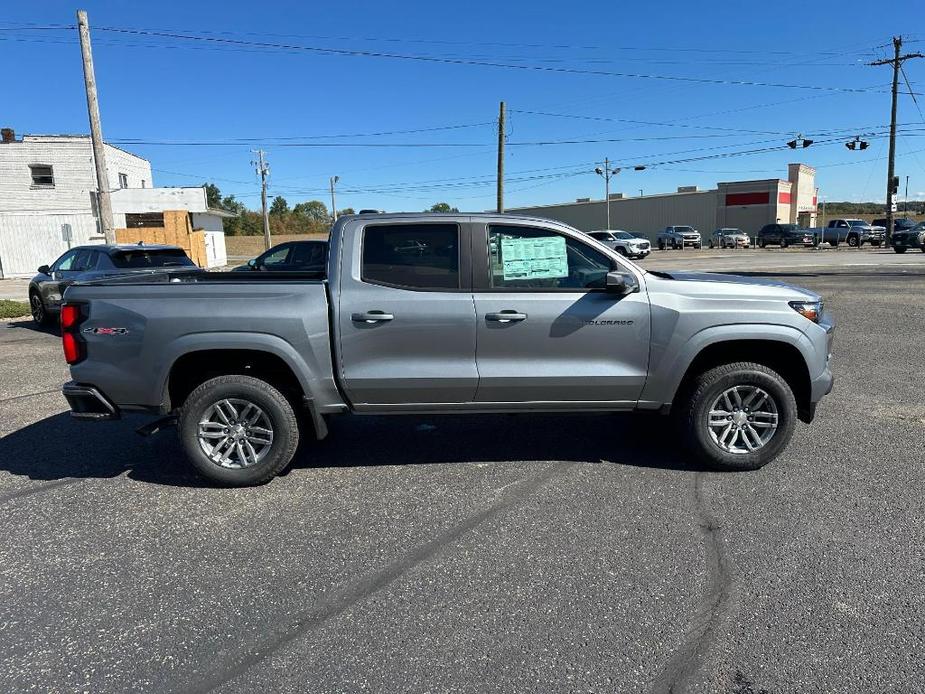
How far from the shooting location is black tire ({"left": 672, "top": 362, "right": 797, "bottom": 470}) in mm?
4562

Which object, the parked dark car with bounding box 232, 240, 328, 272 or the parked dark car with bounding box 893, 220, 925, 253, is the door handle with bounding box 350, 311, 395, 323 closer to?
the parked dark car with bounding box 232, 240, 328, 272

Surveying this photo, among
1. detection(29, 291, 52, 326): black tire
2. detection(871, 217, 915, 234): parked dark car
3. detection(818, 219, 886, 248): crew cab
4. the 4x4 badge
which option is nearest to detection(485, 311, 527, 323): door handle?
the 4x4 badge

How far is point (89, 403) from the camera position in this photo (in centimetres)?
442

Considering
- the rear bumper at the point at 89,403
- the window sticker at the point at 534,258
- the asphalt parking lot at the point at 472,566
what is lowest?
the asphalt parking lot at the point at 472,566

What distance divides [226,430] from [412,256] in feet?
5.67

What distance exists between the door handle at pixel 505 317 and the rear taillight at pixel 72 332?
2.70 m

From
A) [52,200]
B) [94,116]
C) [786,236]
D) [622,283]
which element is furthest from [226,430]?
[786,236]

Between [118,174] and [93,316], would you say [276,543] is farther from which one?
[118,174]

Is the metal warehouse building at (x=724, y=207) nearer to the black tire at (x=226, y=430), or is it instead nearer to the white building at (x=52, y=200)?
the white building at (x=52, y=200)

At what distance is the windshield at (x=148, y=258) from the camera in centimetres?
1138

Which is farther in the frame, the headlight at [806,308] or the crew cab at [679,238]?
the crew cab at [679,238]

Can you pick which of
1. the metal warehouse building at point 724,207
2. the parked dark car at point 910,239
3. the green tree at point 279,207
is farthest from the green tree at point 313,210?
the parked dark car at point 910,239

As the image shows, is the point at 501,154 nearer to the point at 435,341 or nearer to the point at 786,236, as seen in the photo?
the point at 786,236

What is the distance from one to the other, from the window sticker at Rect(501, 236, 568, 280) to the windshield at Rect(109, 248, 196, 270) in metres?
8.28
